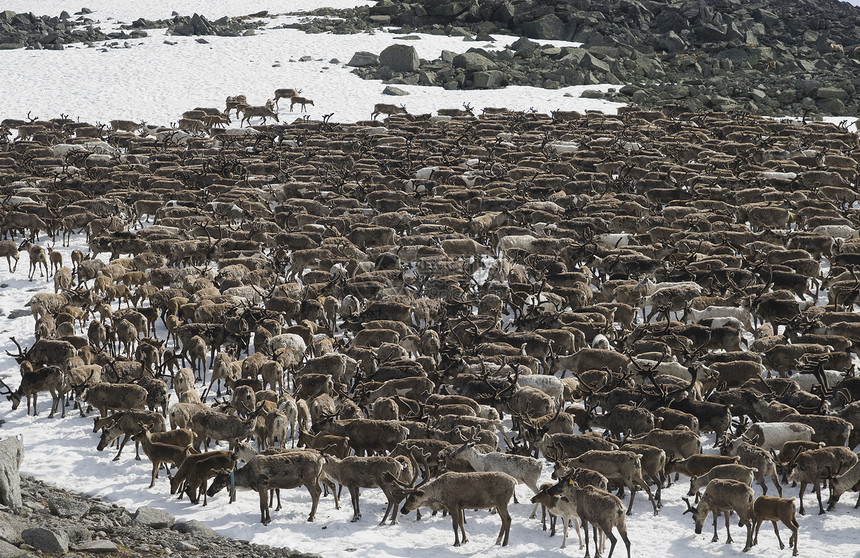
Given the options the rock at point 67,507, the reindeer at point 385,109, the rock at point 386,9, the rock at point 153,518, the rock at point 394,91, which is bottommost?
the rock at point 153,518

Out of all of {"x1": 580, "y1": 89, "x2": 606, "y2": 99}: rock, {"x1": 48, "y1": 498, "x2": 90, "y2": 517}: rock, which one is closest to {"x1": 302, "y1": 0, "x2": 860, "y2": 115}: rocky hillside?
{"x1": 580, "y1": 89, "x2": 606, "y2": 99}: rock

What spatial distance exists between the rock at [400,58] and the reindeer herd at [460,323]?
28680 millimetres

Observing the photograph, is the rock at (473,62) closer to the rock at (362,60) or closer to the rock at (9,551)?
the rock at (362,60)

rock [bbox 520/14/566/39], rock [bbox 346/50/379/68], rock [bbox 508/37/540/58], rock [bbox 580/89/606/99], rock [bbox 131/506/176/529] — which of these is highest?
rock [bbox 520/14/566/39]

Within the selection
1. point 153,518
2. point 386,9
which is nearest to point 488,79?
point 386,9

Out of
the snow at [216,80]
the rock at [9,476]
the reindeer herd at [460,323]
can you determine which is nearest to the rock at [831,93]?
the snow at [216,80]

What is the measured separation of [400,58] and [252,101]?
44.2 feet

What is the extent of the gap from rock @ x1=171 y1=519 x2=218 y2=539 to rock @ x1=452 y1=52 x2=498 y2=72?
57.9 meters

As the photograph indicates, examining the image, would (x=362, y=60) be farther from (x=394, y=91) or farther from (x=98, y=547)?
(x=98, y=547)

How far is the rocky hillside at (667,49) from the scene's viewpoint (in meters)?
64.6

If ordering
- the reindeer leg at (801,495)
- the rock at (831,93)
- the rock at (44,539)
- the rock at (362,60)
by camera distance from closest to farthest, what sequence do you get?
1. the rock at (44,539)
2. the reindeer leg at (801,495)
3. the rock at (831,93)
4. the rock at (362,60)

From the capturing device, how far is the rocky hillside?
64625 mm

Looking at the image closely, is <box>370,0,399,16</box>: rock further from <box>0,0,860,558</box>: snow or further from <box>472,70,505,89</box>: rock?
<box>472,70,505,89</box>: rock

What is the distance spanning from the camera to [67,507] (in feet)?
39.6
